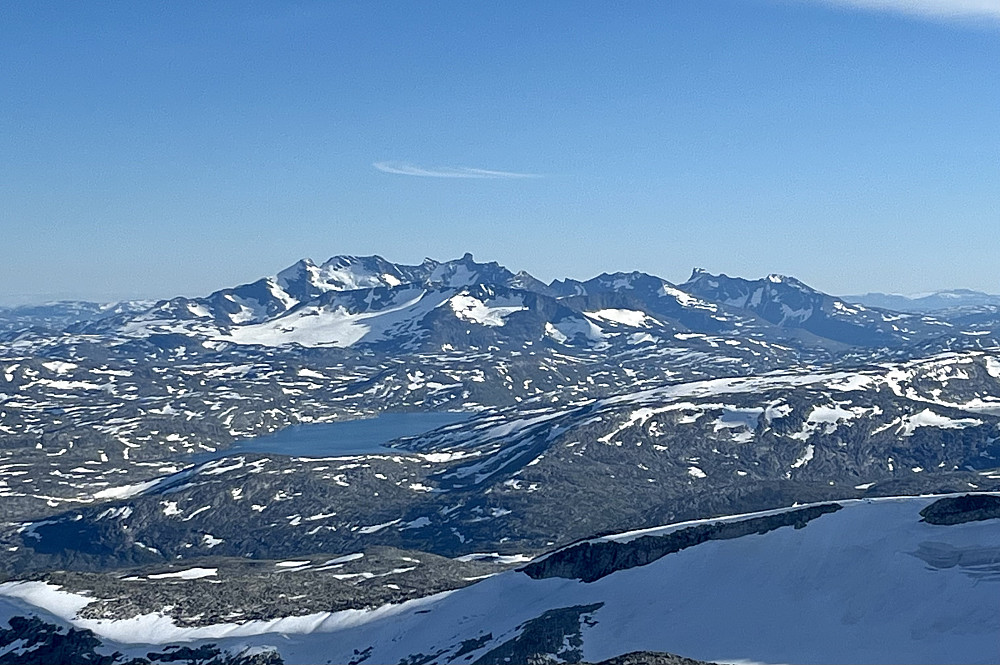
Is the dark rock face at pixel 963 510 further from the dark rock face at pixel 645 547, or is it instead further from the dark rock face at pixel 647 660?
the dark rock face at pixel 647 660

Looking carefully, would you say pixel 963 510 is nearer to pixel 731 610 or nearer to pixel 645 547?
pixel 731 610

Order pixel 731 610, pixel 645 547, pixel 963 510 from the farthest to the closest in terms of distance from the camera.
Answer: pixel 645 547
pixel 963 510
pixel 731 610

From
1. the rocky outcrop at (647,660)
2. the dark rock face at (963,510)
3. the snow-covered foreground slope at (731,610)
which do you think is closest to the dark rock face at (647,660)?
the rocky outcrop at (647,660)

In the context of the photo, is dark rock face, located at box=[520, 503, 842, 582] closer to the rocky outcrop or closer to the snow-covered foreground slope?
the snow-covered foreground slope

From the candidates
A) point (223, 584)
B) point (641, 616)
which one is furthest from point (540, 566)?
point (223, 584)

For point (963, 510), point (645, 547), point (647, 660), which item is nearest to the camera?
point (647, 660)

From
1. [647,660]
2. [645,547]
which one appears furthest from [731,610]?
[647,660]

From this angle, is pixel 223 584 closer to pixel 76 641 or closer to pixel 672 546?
pixel 76 641
